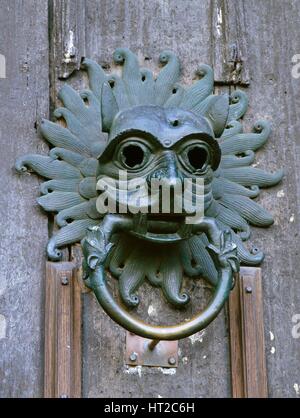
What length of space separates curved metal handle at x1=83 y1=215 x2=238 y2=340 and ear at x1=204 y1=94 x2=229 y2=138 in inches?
6.9

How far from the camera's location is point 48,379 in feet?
8.15

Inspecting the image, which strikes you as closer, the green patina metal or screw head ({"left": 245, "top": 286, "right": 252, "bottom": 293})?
the green patina metal

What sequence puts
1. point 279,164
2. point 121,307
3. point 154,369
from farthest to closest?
1. point 279,164
2. point 154,369
3. point 121,307

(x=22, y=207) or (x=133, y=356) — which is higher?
(x=22, y=207)

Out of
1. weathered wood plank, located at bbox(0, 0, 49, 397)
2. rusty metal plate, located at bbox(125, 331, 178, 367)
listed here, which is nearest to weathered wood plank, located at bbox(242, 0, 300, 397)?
rusty metal plate, located at bbox(125, 331, 178, 367)

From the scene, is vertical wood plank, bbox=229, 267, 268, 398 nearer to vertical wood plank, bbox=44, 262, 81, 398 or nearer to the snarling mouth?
the snarling mouth

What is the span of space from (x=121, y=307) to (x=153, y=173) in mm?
242

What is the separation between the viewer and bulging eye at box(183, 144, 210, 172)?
2.50 metres

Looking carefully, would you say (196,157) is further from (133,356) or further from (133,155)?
(133,356)

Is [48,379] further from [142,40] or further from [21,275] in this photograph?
[142,40]

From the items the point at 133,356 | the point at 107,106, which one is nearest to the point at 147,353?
the point at 133,356

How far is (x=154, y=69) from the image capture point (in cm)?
276

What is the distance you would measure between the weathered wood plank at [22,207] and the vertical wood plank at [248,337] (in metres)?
0.35

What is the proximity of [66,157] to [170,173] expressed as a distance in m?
0.29
